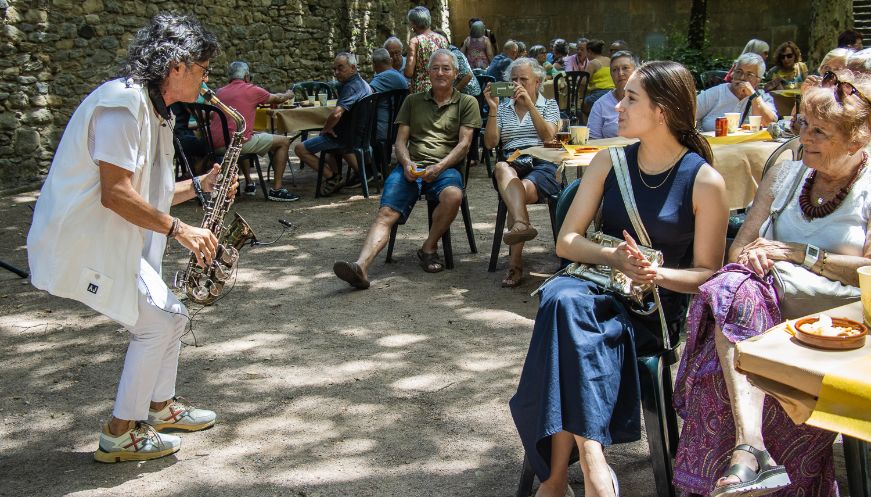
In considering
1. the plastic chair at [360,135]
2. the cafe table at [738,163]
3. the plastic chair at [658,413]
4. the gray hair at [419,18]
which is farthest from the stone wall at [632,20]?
the plastic chair at [658,413]

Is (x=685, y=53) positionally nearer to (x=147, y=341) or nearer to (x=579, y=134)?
(x=579, y=134)

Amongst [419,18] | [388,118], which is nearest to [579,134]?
[388,118]

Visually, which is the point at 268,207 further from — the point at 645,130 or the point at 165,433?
the point at 645,130

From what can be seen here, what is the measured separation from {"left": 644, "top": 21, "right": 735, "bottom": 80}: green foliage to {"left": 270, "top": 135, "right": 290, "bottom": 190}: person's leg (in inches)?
300

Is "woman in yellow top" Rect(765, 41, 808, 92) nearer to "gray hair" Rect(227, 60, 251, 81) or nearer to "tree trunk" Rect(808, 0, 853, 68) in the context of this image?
"gray hair" Rect(227, 60, 251, 81)

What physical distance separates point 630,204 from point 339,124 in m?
6.01

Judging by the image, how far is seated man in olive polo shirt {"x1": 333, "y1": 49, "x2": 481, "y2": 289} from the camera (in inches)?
230

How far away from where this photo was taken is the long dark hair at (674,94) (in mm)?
3018

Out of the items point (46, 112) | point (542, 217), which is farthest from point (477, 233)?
point (46, 112)

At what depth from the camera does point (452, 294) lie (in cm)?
552

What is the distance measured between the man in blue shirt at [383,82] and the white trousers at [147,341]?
553 centimetres

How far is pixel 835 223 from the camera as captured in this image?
9.36ft

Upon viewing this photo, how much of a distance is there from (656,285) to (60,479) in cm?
221

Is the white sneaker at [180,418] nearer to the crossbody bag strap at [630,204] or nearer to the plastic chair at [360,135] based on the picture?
the crossbody bag strap at [630,204]
